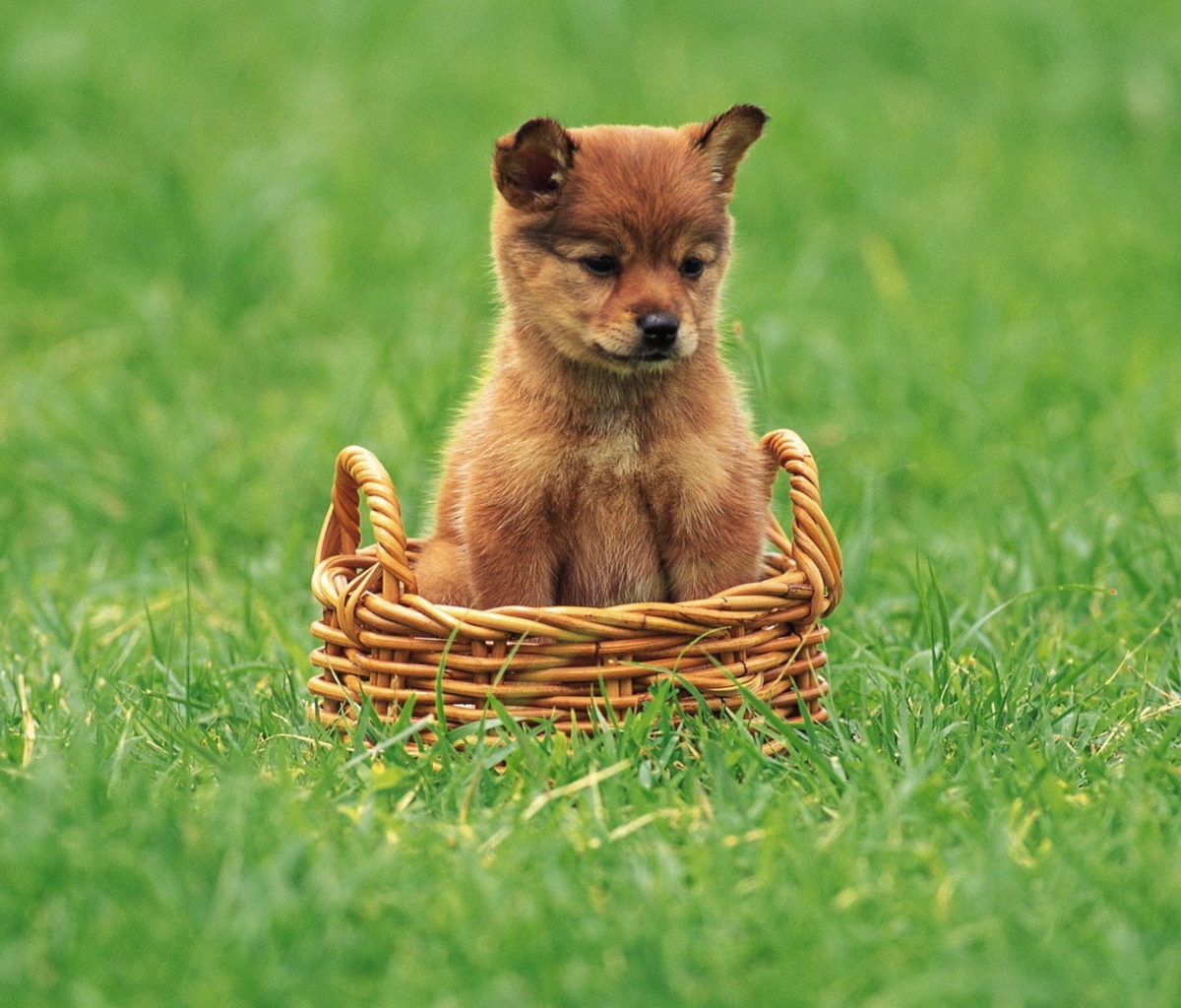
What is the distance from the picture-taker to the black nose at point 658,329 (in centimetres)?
350

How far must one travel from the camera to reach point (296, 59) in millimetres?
10062

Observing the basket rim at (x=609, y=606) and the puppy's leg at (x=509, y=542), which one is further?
the puppy's leg at (x=509, y=542)

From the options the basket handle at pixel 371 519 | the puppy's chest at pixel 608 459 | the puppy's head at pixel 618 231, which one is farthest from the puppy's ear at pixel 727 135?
the basket handle at pixel 371 519

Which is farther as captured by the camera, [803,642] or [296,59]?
[296,59]

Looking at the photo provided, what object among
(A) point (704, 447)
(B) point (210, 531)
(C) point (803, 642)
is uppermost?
(A) point (704, 447)

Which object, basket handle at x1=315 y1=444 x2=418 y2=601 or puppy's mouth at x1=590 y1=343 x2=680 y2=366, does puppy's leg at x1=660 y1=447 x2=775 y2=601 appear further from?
basket handle at x1=315 y1=444 x2=418 y2=601

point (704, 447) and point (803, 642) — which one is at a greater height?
point (704, 447)

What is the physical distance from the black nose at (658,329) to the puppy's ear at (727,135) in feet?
1.51

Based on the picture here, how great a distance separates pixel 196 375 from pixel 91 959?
450cm

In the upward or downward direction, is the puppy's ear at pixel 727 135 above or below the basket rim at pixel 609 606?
above

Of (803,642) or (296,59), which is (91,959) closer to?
(803,642)

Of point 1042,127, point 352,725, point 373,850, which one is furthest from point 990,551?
point 1042,127

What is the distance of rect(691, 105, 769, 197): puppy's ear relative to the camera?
373cm

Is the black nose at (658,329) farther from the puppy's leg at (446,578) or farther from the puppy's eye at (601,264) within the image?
the puppy's leg at (446,578)
